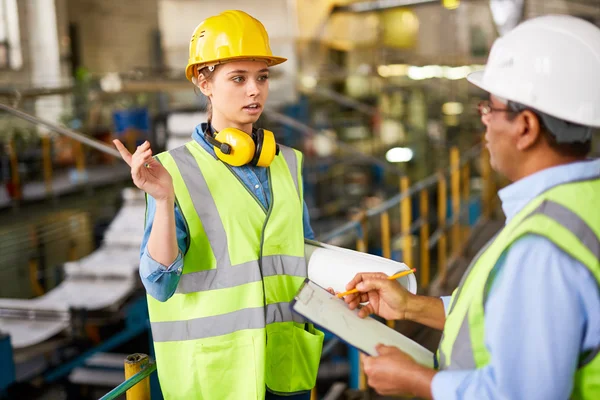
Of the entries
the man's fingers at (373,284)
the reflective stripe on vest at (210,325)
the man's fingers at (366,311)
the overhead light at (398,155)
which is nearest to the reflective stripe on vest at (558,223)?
the man's fingers at (366,311)

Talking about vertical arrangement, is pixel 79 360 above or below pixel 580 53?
below

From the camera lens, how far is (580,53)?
3.84 ft

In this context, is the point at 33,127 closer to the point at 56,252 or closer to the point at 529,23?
the point at 56,252

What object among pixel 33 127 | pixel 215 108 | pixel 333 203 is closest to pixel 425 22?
pixel 333 203

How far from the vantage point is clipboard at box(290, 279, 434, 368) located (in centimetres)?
132

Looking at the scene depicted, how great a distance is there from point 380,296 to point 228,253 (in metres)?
0.46

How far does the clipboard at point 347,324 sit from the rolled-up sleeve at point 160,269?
37 cm

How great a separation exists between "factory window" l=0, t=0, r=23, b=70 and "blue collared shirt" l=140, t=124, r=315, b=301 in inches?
440

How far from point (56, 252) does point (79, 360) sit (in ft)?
10.8

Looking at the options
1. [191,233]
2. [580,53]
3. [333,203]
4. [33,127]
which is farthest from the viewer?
[333,203]

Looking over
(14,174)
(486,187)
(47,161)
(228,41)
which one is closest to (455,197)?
(486,187)

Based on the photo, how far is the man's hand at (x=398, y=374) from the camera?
1219mm

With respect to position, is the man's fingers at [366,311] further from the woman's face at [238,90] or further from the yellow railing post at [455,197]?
the yellow railing post at [455,197]

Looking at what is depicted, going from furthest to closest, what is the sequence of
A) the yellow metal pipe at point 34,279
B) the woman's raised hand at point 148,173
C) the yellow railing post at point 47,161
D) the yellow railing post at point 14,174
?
the yellow railing post at point 47,161 < the yellow railing post at point 14,174 < the yellow metal pipe at point 34,279 < the woman's raised hand at point 148,173
